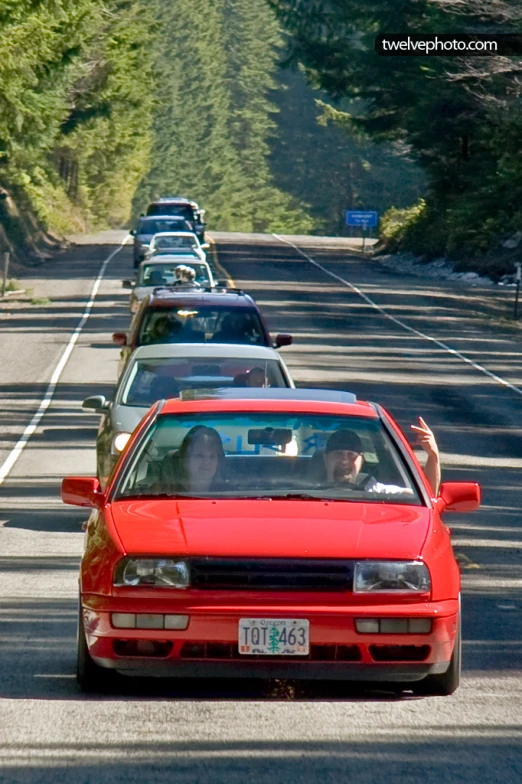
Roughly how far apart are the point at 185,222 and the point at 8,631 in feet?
133

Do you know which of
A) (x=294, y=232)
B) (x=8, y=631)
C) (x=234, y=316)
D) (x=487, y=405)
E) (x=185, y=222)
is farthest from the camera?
(x=294, y=232)

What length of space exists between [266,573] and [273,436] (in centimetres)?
174

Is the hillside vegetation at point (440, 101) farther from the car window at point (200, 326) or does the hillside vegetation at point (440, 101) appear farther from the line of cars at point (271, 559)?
the line of cars at point (271, 559)

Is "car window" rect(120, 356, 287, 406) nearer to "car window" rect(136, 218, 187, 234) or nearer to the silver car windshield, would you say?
the silver car windshield

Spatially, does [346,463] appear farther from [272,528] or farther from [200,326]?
[200,326]

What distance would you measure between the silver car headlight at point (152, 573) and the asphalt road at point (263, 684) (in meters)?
0.58

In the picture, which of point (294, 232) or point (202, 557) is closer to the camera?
point (202, 557)

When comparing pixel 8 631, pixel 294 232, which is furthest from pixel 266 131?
pixel 8 631

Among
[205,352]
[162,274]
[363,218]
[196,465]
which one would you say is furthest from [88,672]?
[363,218]

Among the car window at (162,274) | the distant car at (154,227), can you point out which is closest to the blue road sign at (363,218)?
the distant car at (154,227)

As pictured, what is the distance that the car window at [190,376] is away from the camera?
1377 centimetres

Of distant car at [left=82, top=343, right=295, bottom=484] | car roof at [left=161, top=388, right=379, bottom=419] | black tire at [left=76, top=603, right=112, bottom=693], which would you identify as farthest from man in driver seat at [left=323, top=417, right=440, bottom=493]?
distant car at [left=82, top=343, right=295, bottom=484]

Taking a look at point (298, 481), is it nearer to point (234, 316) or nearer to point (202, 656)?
point (202, 656)

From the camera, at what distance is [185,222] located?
49.3 metres
